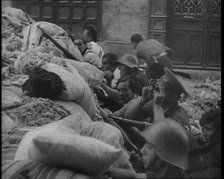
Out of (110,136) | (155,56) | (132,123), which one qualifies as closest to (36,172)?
(110,136)

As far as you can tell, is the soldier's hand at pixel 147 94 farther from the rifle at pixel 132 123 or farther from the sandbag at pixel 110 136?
the sandbag at pixel 110 136

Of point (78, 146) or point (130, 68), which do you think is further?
point (130, 68)

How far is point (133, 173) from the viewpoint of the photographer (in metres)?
4.79

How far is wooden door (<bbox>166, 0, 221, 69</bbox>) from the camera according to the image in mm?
5316

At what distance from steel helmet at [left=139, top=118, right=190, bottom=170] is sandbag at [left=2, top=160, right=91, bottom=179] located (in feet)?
1.57

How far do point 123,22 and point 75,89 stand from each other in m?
0.56

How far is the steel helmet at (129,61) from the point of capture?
5.12m

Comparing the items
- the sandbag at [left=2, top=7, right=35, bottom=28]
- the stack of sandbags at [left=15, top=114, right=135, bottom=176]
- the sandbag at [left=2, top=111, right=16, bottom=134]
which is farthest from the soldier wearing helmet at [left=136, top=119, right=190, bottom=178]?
the sandbag at [left=2, top=7, right=35, bottom=28]

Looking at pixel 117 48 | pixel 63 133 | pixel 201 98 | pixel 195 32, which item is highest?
pixel 195 32

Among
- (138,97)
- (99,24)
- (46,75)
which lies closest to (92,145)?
(138,97)

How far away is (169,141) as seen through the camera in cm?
455

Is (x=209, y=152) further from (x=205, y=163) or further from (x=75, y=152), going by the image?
(x=75, y=152)

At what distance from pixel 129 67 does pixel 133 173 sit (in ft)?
2.40

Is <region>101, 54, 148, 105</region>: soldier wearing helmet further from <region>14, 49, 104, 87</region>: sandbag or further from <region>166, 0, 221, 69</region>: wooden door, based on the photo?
<region>14, 49, 104, 87</region>: sandbag
